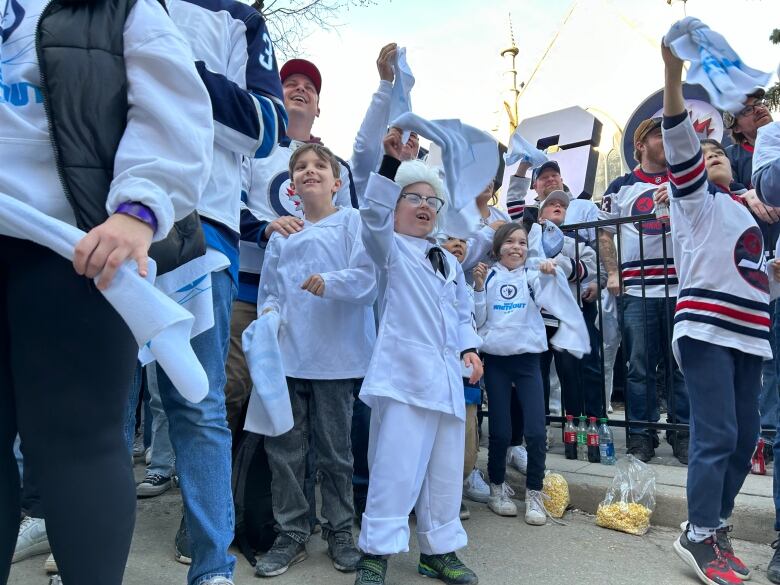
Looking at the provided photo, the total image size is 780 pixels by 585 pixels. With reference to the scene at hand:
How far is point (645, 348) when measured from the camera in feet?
14.3

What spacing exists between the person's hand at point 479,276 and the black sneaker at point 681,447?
151 centimetres

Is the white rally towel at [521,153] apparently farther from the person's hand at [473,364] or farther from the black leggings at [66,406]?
the black leggings at [66,406]

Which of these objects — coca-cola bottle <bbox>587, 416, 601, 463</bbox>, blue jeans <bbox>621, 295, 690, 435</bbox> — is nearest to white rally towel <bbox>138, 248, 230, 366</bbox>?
coca-cola bottle <bbox>587, 416, 601, 463</bbox>

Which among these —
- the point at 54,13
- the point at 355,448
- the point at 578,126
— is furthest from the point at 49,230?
the point at 578,126

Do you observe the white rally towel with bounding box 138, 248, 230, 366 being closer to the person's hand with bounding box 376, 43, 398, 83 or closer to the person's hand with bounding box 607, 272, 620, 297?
the person's hand with bounding box 376, 43, 398, 83

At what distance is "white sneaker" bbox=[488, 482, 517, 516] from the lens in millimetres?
3504

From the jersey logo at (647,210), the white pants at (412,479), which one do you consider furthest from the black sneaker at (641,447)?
the white pants at (412,479)

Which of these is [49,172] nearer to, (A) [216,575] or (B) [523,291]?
(A) [216,575]

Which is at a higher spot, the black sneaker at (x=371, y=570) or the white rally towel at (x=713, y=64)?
the white rally towel at (x=713, y=64)

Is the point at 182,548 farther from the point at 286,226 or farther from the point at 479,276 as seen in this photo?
the point at 479,276

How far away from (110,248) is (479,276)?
9.97ft

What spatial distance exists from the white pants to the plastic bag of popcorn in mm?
974

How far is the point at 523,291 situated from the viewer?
12.7 feet

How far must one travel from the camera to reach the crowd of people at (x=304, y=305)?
1261 mm
